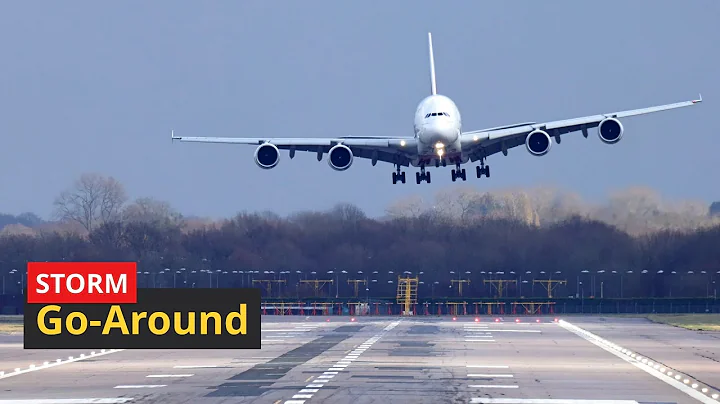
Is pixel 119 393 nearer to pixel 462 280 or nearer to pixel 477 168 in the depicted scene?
pixel 477 168

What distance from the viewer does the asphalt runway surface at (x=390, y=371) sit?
37688mm

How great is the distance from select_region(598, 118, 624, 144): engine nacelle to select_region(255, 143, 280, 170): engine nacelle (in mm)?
16419

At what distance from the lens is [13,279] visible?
11075 centimetres

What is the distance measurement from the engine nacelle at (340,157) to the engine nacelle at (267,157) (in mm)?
2851

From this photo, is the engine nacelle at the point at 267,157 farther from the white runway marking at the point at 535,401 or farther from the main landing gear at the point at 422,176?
the white runway marking at the point at 535,401

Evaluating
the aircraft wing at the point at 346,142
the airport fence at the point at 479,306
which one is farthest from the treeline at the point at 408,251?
the aircraft wing at the point at 346,142

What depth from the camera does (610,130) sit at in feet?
206

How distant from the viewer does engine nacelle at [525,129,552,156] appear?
63562 mm

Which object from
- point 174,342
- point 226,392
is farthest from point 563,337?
point 226,392

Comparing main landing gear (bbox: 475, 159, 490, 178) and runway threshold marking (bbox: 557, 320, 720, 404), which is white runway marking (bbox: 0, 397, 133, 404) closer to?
runway threshold marking (bbox: 557, 320, 720, 404)

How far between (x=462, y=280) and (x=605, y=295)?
13.6m

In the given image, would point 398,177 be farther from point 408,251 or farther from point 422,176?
point 408,251

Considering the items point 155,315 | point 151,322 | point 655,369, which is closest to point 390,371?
point 155,315

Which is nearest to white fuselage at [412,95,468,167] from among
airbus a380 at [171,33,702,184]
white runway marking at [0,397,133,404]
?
airbus a380 at [171,33,702,184]
